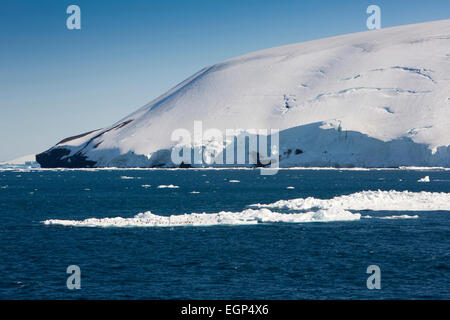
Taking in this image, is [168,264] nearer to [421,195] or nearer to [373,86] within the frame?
[421,195]

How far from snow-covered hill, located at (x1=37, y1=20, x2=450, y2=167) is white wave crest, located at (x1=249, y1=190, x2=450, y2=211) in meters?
78.4

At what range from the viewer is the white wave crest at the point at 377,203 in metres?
43.5

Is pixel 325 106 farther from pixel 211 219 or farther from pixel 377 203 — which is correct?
pixel 211 219

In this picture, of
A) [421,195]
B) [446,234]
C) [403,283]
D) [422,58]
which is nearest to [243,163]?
[422,58]

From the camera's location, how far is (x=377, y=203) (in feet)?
147

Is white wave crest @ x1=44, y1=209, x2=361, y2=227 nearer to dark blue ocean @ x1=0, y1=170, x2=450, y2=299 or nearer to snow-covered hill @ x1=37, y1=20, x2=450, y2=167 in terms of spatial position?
dark blue ocean @ x1=0, y1=170, x2=450, y2=299

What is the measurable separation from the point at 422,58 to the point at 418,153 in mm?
43664

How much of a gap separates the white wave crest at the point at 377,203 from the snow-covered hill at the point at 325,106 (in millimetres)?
78392

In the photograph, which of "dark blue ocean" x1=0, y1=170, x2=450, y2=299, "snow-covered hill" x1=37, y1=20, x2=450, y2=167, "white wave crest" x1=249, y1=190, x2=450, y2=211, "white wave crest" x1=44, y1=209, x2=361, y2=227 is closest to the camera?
"dark blue ocean" x1=0, y1=170, x2=450, y2=299

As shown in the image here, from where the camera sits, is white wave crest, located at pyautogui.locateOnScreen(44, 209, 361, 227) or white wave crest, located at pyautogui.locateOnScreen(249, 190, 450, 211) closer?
white wave crest, located at pyautogui.locateOnScreen(44, 209, 361, 227)

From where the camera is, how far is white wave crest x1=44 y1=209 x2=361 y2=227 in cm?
3547

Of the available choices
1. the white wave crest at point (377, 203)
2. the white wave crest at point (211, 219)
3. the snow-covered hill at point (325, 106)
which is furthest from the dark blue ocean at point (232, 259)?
the snow-covered hill at point (325, 106)

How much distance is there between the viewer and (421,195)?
4775 cm

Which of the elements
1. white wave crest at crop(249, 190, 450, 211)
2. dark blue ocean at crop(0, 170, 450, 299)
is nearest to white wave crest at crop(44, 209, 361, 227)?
dark blue ocean at crop(0, 170, 450, 299)
